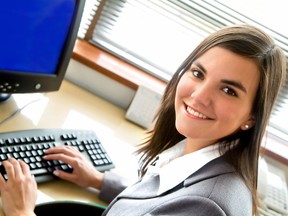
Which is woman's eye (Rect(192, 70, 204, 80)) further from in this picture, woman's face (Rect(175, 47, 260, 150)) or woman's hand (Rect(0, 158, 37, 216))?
woman's hand (Rect(0, 158, 37, 216))

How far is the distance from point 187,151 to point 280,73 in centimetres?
36

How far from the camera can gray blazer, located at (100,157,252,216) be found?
0.74 meters

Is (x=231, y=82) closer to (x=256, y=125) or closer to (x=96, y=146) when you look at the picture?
(x=256, y=125)

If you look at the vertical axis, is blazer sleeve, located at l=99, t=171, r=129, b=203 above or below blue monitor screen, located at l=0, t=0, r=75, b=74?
below

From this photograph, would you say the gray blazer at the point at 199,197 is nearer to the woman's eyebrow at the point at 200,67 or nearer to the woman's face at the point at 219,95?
the woman's face at the point at 219,95

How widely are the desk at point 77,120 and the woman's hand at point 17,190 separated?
0.09 metres

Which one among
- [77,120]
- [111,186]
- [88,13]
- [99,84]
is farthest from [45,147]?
[88,13]

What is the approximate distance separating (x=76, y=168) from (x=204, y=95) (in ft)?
1.35

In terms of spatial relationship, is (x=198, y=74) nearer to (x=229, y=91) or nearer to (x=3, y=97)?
(x=229, y=91)

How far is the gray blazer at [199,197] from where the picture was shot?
0.74 meters

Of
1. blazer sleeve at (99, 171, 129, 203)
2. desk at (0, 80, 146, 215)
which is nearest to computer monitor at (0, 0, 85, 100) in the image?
desk at (0, 80, 146, 215)

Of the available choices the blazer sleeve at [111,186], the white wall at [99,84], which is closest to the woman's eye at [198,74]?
the blazer sleeve at [111,186]

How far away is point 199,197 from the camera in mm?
745

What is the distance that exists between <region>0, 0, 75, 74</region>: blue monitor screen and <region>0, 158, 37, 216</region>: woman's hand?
313mm
